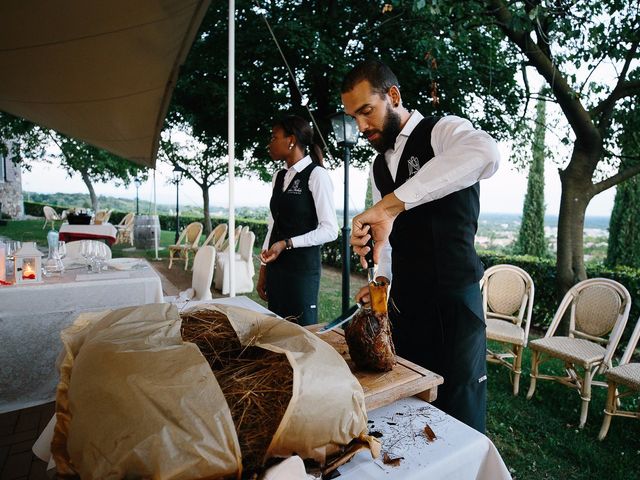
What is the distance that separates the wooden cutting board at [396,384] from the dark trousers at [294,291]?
1459mm

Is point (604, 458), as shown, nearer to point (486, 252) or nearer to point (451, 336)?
point (451, 336)

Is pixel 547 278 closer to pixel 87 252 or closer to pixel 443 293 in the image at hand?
pixel 443 293

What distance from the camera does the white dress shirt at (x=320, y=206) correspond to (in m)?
2.54

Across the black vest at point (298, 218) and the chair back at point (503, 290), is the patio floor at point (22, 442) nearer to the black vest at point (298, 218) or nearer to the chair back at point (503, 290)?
the black vest at point (298, 218)

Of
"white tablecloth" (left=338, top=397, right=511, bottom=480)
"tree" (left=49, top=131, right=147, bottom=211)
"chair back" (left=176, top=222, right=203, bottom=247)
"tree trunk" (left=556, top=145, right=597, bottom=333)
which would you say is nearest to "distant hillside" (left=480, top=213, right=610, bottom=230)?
"tree trunk" (left=556, top=145, right=597, bottom=333)

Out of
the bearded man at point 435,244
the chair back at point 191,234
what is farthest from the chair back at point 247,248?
the bearded man at point 435,244

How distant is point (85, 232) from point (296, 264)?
7234 millimetres

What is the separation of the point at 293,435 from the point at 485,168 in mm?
1063

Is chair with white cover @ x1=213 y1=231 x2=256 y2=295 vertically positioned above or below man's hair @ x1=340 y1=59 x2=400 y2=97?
below

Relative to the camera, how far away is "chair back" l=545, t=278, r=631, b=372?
3158 mm

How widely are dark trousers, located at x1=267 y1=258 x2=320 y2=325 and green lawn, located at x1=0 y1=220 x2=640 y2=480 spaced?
1636 millimetres

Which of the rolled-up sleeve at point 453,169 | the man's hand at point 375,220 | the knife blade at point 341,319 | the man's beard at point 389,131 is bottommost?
the knife blade at point 341,319

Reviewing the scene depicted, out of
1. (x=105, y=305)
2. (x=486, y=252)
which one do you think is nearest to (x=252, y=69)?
(x=486, y=252)

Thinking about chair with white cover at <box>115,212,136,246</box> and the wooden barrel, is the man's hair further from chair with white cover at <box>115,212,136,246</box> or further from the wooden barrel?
chair with white cover at <box>115,212,136,246</box>
